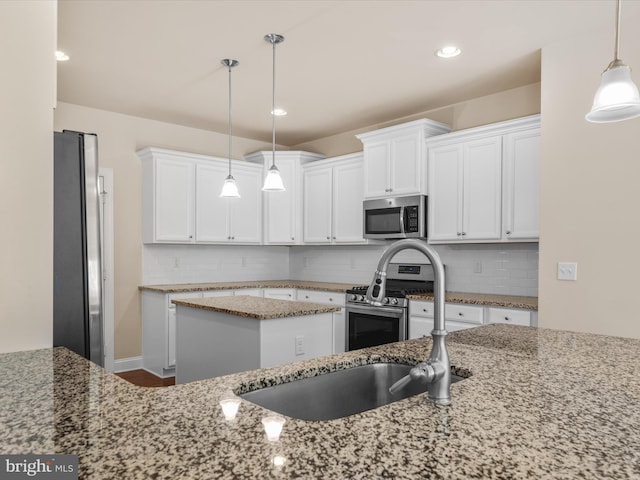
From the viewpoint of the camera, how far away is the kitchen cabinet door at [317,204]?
202 inches

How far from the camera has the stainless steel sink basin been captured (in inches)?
46.5

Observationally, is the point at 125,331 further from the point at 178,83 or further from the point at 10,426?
the point at 10,426

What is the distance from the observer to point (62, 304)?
182 centimetres

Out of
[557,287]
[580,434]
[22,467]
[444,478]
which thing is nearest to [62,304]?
[22,467]

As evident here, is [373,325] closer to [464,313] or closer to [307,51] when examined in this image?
[464,313]

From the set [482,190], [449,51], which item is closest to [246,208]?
[482,190]

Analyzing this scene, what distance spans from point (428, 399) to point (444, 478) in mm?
338

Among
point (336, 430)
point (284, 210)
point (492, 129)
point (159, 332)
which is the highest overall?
point (492, 129)

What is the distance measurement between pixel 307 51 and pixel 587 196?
2067 mm

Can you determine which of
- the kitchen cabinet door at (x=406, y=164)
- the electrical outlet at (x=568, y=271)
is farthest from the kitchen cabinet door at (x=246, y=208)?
the electrical outlet at (x=568, y=271)

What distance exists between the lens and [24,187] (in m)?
1.31

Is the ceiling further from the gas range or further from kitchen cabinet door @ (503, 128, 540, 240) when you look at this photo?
the gas range

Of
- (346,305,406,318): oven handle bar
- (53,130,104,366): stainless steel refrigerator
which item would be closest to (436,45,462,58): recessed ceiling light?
(346,305,406,318): oven handle bar

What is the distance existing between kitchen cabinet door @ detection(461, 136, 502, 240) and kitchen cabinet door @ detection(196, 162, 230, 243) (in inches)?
102
